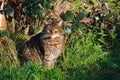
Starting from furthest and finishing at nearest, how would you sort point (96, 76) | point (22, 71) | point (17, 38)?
point (17, 38) < point (96, 76) < point (22, 71)

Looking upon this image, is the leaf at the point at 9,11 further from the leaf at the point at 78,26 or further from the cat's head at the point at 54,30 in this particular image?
the leaf at the point at 78,26

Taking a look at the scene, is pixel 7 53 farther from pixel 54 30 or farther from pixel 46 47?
pixel 54 30

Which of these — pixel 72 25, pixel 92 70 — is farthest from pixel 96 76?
pixel 72 25

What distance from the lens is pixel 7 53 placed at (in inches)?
218

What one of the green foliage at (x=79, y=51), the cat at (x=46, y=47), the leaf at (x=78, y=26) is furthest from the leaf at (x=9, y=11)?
the leaf at (x=78, y=26)

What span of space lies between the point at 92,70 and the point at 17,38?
120 centimetres

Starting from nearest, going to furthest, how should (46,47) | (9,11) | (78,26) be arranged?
1. (46,47)
2. (78,26)
3. (9,11)

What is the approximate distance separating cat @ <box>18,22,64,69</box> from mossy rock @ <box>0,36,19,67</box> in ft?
0.39

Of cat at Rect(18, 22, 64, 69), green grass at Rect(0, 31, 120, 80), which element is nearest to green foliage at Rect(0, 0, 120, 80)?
green grass at Rect(0, 31, 120, 80)

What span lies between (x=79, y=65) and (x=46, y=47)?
0.59 meters

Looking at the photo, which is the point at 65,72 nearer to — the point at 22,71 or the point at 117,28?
the point at 22,71

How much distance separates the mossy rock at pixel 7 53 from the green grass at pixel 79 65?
0.20 ft

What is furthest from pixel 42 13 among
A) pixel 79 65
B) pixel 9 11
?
pixel 79 65

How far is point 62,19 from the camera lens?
5.51m
